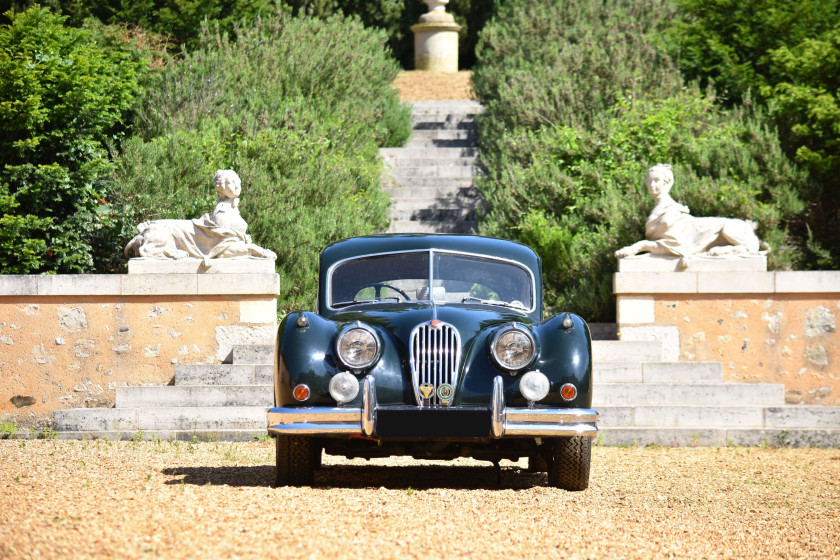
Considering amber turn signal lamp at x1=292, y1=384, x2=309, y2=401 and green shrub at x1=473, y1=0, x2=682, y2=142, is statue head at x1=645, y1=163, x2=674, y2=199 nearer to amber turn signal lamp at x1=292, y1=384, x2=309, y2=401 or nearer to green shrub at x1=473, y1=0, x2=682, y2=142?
green shrub at x1=473, y1=0, x2=682, y2=142

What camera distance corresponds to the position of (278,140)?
526 inches

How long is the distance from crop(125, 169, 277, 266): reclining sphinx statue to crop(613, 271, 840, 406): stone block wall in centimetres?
389

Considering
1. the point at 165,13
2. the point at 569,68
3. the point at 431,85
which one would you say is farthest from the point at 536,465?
the point at 431,85

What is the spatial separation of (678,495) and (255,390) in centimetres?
416

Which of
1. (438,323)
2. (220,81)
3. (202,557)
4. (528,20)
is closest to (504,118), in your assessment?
(220,81)

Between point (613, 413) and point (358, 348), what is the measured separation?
3.80 meters

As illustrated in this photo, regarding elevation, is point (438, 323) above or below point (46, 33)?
below

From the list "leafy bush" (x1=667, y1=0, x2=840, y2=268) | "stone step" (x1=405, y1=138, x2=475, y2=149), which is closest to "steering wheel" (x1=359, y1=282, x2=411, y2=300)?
"leafy bush" (x1=667, y1=0, x2=840, y2=268)

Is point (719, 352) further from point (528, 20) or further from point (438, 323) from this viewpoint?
point (528, 20)

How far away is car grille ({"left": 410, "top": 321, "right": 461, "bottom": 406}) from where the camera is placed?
5.73m

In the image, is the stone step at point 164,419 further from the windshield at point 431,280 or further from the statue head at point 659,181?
the statue head at point 659,181

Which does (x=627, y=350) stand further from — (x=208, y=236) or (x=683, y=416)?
(x=208, y=236)

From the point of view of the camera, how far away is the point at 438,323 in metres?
5.79

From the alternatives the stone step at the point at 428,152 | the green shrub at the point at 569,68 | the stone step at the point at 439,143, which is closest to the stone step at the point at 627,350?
the green shrub at the point at 569,68
